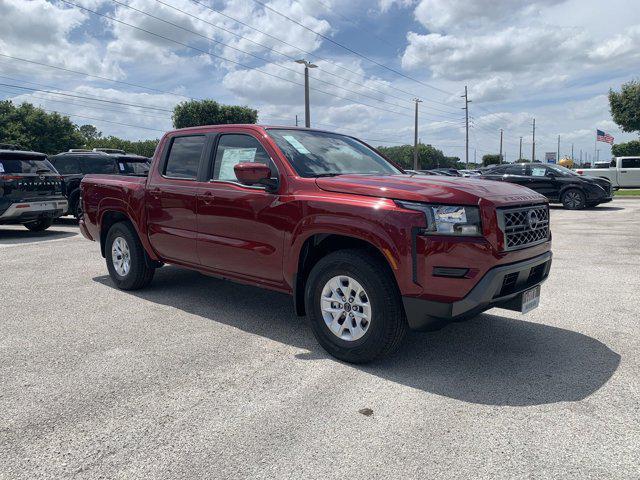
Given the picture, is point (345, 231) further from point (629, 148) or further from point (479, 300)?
point (629, 148)

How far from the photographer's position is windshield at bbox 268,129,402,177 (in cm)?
439

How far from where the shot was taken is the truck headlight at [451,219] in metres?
3.40

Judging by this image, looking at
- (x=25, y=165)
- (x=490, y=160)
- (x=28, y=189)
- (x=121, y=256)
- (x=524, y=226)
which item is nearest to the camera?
(x=524, y=226)

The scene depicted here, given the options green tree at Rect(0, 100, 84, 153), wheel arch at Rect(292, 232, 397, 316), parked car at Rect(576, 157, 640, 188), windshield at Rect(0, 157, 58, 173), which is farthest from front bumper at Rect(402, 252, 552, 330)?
green tree at Rect(0, 100, 84, 153)

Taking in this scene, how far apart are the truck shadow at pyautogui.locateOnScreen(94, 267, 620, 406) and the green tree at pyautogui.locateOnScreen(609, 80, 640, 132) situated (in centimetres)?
3376

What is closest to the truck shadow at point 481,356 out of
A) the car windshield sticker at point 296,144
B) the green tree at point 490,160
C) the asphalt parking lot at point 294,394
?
the asphalt parking lot at point 294,394

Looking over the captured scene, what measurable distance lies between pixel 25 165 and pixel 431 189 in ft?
33.6

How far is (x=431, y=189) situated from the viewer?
3547 mm

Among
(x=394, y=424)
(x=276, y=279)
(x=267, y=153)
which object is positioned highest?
(x=267, y=153)

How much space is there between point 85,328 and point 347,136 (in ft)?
10.3

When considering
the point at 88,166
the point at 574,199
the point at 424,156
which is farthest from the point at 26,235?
the point at 424,156

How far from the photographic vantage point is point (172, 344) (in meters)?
4.30

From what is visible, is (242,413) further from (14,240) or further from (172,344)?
(14,240)

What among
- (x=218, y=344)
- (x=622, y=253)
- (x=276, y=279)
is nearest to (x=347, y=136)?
(x=276, y=279)
